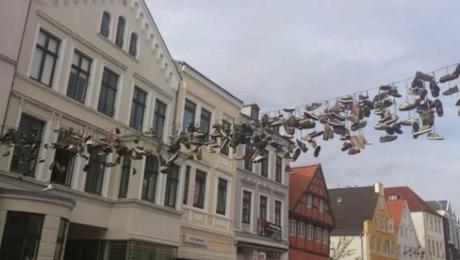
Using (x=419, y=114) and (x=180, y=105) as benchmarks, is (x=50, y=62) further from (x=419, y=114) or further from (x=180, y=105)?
(x=419, y=114)

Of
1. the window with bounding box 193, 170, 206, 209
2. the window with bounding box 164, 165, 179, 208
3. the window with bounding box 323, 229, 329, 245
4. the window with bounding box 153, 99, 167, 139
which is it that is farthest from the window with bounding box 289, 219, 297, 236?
the window with bounding box 153, 99, 167, 139

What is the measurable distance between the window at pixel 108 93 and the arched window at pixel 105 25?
1496 millimetres

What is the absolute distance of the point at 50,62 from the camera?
19.3 meters

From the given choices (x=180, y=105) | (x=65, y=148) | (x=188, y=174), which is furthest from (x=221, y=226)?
(x=65, y=148)

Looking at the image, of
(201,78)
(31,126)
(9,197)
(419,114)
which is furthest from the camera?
(201,78)

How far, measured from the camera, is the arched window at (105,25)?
21.9 meters

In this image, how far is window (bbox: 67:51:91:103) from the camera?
20.0m

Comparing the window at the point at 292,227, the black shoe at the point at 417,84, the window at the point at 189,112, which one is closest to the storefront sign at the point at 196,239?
the window at the point at 189,112

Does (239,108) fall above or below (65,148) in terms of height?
above

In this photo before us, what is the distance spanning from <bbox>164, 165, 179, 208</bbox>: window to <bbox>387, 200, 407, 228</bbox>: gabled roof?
128 ft

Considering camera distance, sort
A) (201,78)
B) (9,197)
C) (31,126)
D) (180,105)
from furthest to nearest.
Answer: (201,78) → (180,105) → (31,126) → (9,197)

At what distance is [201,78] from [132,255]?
34.0 ft

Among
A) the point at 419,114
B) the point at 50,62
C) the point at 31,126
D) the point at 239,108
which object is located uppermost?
the point at 239,108

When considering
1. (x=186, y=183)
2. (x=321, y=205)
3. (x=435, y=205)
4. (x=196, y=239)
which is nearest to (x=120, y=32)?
(x=186, y=183)
